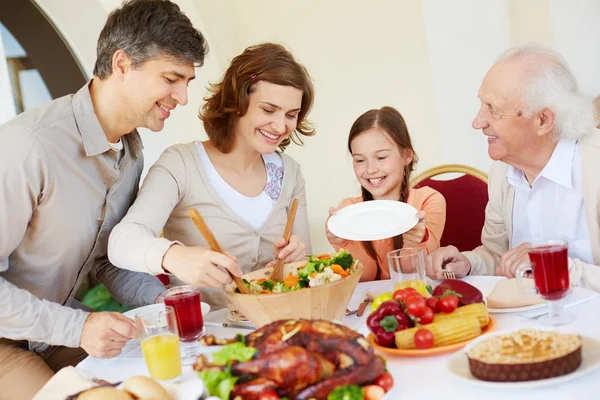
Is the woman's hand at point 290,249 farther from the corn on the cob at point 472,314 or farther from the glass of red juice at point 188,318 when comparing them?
the corn on the cob at point 472,314

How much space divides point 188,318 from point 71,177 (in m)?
0.84

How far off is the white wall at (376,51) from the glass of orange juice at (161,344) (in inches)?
117

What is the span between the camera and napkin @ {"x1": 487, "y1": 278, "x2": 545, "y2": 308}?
1684 mm

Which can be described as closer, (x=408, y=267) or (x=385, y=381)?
(x=385, y=381)

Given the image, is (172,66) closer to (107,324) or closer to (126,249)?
(126,249)

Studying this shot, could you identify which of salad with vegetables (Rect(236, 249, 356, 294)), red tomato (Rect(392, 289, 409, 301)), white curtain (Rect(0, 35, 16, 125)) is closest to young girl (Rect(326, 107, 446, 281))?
salad with vegetables (Rect(236, 249, 356, 294))

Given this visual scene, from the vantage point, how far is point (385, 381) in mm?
1220

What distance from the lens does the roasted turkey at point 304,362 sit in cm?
113

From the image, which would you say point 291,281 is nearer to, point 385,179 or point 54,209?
point 54,209

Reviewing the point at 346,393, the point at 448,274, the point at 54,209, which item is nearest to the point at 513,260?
the point at 448,274

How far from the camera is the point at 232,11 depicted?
4852 mm

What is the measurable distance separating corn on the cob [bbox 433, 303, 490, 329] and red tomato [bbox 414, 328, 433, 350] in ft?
0.29

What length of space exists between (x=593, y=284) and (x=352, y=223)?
0.79 meters

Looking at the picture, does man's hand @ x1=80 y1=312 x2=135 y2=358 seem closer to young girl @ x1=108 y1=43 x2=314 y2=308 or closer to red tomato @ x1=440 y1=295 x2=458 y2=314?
young girl @ x1=108 y1=43 x2=314 y2=308
